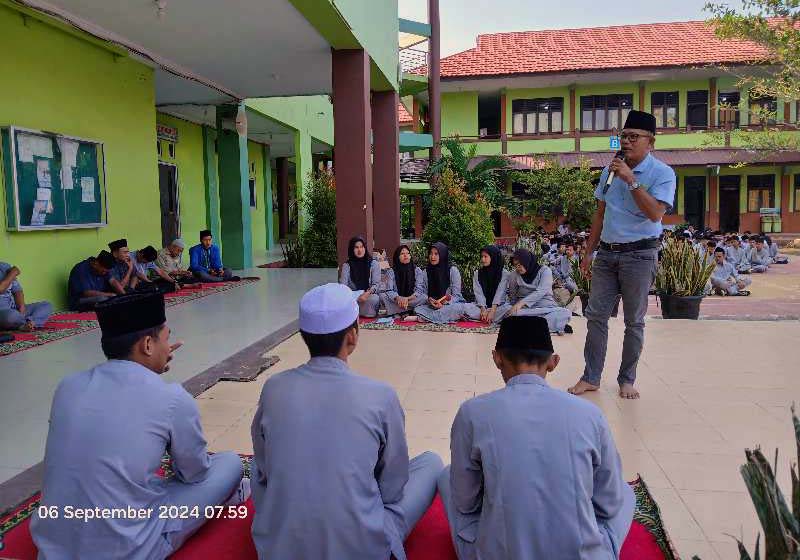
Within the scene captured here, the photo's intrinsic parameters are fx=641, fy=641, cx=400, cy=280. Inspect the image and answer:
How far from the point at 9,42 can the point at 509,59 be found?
18122 mm

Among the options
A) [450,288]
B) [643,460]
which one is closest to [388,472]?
[643,460]

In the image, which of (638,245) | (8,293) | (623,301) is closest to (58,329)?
(8,293)

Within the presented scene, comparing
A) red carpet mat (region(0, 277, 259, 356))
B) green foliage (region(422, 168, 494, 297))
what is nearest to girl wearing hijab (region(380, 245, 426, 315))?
green foliage (region(422, 168, 494, 297))

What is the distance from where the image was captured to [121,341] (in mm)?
2094

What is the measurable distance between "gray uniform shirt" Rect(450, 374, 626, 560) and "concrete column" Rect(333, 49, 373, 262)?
663cm

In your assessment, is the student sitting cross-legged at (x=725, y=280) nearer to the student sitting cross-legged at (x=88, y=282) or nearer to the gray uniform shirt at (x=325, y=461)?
the student sitting cross-legged at (x=88, y=282)

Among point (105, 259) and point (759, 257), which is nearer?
point (105, 259)

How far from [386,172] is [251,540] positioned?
9.67m

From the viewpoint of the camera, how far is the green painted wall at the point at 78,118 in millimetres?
7086

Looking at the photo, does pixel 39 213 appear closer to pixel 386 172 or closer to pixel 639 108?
pixel 386 172

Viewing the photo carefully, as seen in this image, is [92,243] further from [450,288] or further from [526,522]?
[526,522]

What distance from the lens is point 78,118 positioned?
26.7 feet

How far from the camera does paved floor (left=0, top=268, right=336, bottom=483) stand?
352cm

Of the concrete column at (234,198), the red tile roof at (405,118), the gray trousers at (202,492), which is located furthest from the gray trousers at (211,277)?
the red tile roof at (405,118)
